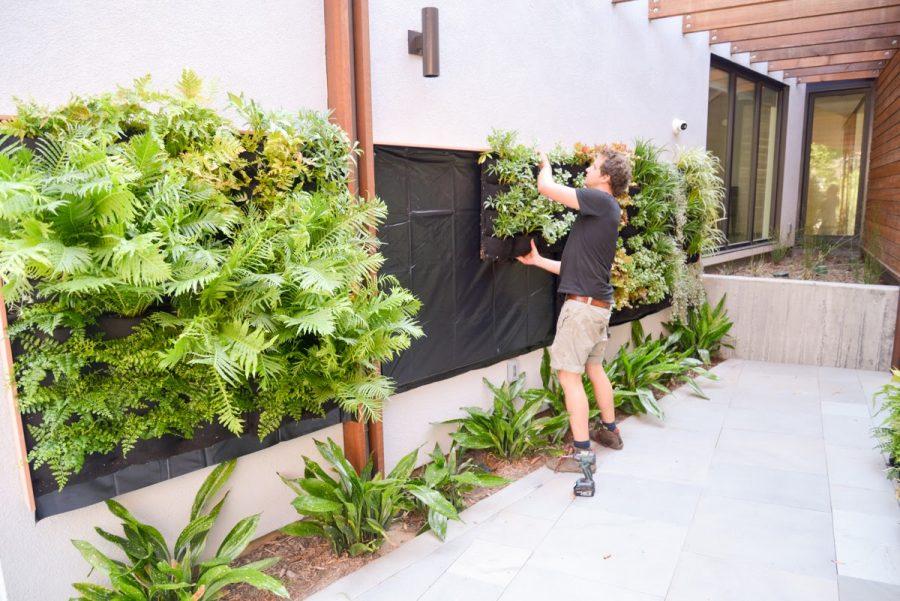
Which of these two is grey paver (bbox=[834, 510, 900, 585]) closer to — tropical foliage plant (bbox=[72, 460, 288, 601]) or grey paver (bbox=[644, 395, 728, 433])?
grey paver (bbox=[644, 395, 728, 433])

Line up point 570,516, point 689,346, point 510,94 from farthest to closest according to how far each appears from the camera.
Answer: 1. point 689,346
2. point 510,94
3. point 570,516

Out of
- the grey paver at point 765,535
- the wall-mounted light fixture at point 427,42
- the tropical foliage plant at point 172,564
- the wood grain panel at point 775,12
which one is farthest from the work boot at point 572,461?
the wood grain panel at point 775,12

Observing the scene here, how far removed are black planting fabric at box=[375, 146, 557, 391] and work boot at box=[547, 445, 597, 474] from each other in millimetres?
721

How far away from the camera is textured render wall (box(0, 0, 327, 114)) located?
205 cm

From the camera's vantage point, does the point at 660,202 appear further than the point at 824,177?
No

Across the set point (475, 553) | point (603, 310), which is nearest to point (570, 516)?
point (475, 553)

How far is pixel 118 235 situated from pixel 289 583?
1577 mm

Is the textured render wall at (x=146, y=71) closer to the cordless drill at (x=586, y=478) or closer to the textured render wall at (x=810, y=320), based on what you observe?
the cordless drill at (x=586, y=478)

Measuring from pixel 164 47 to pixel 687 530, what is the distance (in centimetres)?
301

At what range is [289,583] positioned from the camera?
2.61 meters

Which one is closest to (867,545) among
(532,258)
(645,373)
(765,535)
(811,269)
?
(765,535)

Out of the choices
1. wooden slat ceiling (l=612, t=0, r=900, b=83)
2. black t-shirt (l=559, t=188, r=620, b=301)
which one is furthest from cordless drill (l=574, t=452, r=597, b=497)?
wooden slat ceiling (l=612, t=0, r=900, b=83)

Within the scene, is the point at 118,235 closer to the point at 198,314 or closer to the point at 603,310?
the point at 198,314

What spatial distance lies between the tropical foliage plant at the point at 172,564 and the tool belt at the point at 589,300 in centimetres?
197
